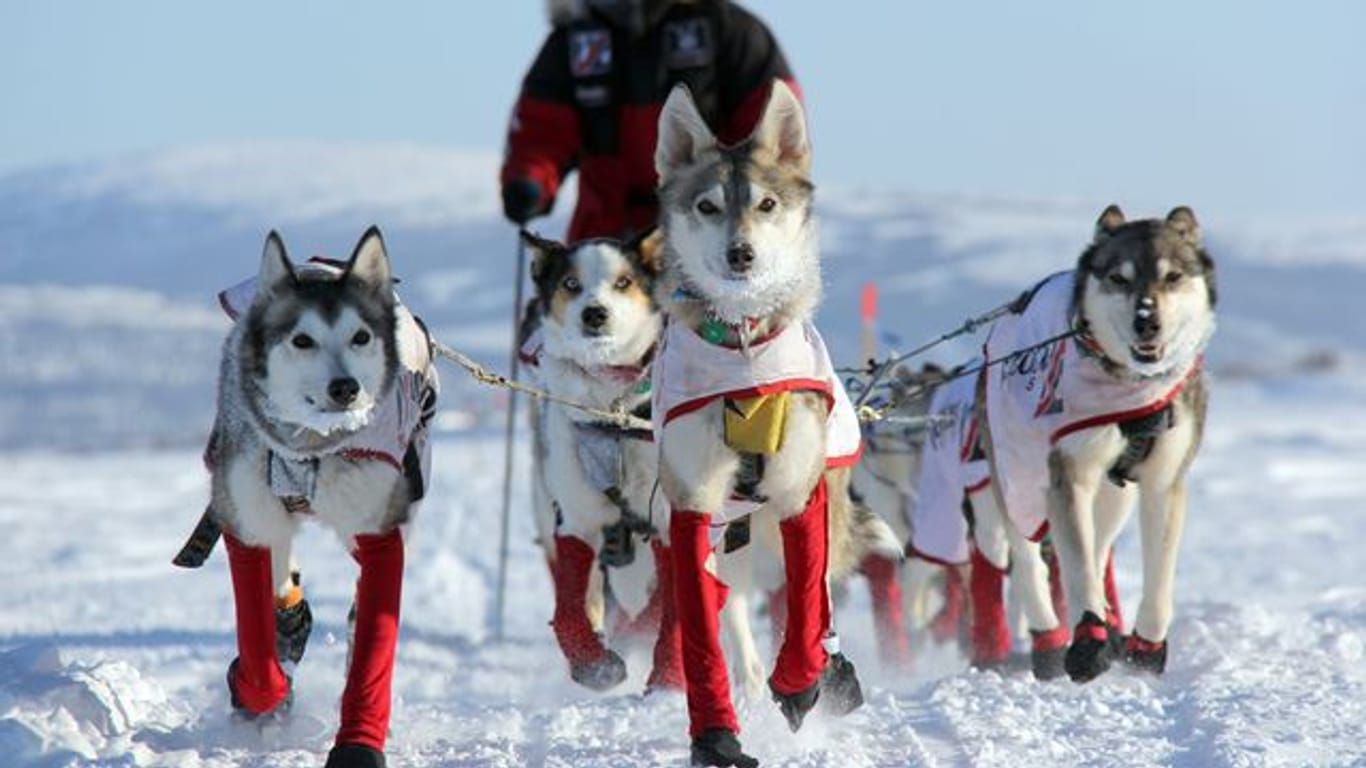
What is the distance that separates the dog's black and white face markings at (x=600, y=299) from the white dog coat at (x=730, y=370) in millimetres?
1357

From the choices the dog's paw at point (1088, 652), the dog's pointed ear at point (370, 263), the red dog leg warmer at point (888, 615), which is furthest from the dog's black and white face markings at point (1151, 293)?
the dog's pointed ear at point (370, 263)

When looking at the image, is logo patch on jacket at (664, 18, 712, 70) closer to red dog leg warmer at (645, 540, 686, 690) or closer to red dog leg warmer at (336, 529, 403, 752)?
red dog leg warmer at (645, 540, 686, 690)

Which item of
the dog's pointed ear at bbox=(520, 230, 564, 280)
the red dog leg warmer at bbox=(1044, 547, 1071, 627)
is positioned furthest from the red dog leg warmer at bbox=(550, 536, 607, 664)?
the red dog leg warmer at bbox=(1044, 547, 1071, 627)

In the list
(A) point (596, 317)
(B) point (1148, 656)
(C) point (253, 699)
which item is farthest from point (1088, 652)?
(C) point (253, 699)

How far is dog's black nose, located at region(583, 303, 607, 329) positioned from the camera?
5555mm

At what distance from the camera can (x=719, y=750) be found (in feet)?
12.7

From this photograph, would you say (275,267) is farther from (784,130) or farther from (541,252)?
(541,252)

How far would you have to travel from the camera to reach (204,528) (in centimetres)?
438

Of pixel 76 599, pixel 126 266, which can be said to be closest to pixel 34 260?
pixel 126 266

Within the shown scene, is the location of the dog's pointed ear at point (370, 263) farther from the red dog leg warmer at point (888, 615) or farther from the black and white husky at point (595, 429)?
the red dog leg warmer at point (888, 615)

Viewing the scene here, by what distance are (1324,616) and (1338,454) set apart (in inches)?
454

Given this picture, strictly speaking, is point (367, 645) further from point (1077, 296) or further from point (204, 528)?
point (1077, 296)

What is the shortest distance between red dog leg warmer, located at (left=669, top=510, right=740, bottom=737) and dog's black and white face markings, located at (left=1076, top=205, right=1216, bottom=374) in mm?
1394

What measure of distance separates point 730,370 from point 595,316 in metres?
1.57
